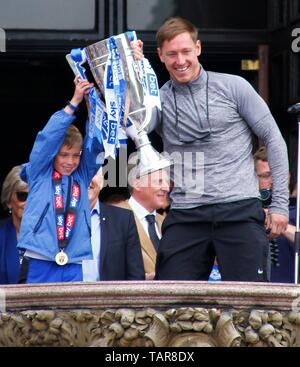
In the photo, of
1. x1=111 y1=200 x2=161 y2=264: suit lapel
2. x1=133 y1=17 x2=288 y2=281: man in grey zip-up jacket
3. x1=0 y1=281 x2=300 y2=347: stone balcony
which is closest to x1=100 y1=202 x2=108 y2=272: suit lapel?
x1=111 y1=200 x2=161 y2=264: suit lapel

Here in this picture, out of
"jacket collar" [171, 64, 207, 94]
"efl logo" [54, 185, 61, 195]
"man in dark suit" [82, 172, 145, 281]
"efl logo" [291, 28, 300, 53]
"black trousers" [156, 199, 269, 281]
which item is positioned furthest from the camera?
"efl logo" [291, 28, 300, 53]

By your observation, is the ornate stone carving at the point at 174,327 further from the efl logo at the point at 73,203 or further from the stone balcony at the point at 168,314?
the efl logo at the point at 73,203

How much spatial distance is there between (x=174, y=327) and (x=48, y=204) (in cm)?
168

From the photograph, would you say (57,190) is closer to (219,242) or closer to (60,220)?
(60,220)

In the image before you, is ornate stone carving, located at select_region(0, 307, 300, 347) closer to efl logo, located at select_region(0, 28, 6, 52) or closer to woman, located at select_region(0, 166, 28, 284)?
woman, located at select_region(0, 166, 28, 284)

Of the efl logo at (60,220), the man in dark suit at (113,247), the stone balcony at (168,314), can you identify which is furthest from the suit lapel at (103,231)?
the stone balcony at (168,314)

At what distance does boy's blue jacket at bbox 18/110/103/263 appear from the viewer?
22.9ft

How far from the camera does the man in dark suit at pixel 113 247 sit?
752 centimetres

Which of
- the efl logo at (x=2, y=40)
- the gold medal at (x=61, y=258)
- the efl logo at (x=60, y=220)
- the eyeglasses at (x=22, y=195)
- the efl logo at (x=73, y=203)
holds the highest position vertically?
the efl logo at (x=2, y=40)

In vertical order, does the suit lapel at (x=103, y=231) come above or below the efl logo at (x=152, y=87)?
below

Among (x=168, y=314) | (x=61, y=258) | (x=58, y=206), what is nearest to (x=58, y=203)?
(x=58, y=206)

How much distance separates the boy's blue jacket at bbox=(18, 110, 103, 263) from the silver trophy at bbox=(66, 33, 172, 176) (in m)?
0.32

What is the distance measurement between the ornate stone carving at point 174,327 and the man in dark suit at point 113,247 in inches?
74.3
